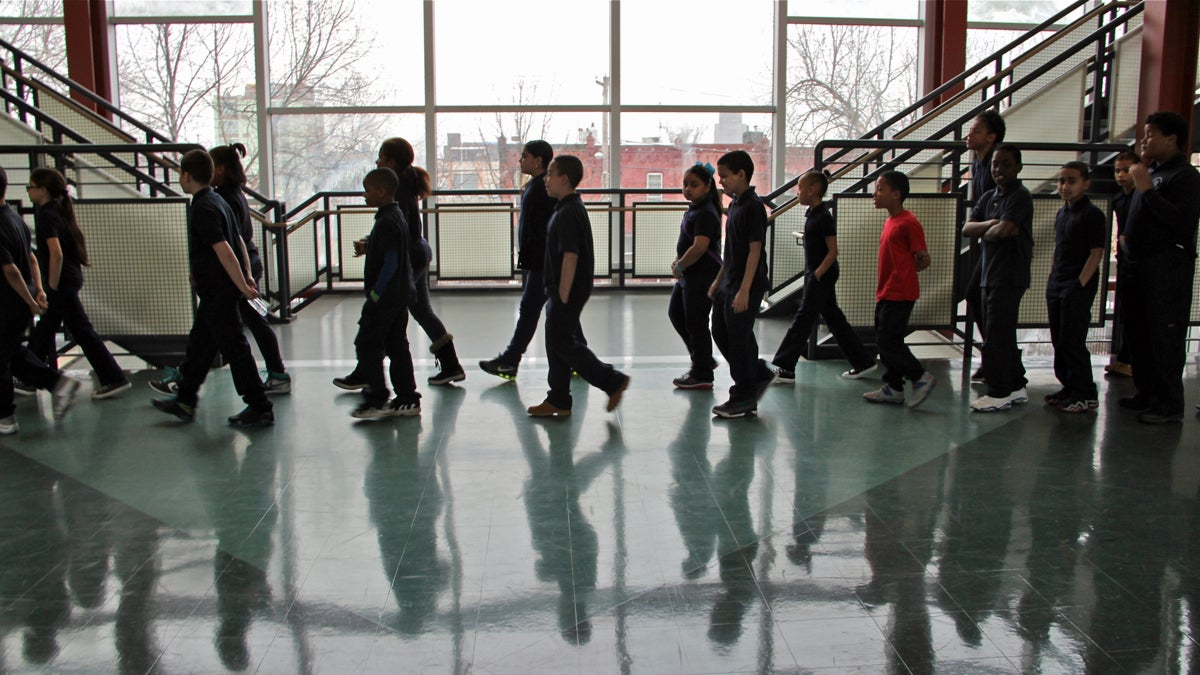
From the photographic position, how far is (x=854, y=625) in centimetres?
285

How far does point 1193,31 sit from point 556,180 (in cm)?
549

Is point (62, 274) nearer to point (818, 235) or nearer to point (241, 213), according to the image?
point (241, 213)

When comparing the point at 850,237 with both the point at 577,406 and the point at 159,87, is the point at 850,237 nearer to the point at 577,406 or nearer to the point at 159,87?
the point at 577,406

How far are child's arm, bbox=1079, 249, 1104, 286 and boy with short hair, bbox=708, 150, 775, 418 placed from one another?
1.80 m

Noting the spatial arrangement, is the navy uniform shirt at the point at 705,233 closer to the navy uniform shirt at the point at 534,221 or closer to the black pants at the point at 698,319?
the black pants at the point at 698,319

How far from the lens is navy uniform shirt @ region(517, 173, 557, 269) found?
6.00 m

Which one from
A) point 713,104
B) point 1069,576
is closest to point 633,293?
point 713,104

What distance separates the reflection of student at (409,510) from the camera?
10.1 ft

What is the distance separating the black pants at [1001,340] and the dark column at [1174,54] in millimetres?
3018

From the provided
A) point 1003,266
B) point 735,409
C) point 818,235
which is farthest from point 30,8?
point 1003,266

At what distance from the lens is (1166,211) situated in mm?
4980

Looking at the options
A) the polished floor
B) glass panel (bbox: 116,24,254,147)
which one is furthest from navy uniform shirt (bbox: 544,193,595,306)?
glass panel (bbox: 116,24,254,147)

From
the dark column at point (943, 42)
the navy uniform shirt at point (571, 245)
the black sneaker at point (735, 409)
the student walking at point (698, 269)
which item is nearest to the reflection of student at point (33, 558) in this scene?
the navy uniform shirt at point (571, 245)

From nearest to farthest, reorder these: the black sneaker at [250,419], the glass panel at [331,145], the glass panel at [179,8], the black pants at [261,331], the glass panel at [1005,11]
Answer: the black sneaker at [250,419] < the black pants at [261,331] < the glass panel at [179,8] < the glass panel at [331,145] < the glass panel at [1005,11]
